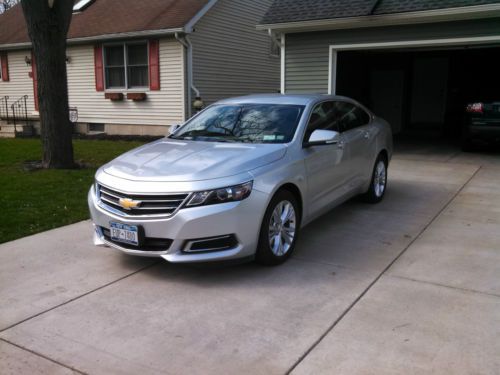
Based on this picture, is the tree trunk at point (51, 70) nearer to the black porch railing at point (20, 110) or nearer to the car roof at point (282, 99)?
the car roof at point (282, 99)

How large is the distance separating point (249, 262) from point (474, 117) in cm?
829

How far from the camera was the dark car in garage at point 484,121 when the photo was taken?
1084cm

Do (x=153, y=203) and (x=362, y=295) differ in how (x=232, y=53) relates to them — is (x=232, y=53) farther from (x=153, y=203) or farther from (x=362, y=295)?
(x=362, y=295)

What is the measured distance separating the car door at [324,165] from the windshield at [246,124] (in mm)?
229

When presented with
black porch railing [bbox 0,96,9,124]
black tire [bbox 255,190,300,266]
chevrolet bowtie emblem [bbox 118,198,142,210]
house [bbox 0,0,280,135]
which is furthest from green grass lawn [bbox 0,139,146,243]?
black porch railing [bbox 0,96,9,124]

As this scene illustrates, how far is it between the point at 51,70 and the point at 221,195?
6.41 m

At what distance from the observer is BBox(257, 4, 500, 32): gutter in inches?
371

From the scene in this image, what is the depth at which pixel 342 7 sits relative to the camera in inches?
424

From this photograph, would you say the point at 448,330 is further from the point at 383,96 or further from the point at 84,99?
the point at 84,99

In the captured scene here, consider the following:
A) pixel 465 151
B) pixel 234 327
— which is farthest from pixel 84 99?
pixel 234 327

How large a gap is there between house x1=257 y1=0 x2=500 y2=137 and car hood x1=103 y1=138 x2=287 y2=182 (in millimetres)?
6649

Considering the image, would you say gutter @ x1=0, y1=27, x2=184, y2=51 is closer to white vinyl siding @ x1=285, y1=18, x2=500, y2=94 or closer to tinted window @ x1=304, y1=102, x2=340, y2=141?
white vinyl siding @ x1=285, y1=18, x2=500, y2=94

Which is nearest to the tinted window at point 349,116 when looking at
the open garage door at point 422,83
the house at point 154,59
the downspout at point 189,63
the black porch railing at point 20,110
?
the open garage door at point 422,83

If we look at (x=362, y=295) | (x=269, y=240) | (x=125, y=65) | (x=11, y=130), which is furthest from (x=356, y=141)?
(x=11, y=130)
